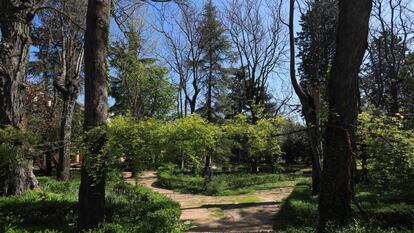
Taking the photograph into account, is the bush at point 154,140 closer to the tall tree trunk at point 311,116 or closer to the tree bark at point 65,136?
the tall tree trunk at point 311,116

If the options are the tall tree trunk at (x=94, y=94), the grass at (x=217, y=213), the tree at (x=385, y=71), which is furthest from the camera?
the tree at (x=385, y=71)

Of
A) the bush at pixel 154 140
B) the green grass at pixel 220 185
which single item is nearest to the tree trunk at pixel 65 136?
the green grass at pixel 220 185

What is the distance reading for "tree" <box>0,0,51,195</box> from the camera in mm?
9477

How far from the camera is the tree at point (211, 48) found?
26777mm

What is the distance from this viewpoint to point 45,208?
26.9ft

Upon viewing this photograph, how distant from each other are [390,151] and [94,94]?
6.27 meters

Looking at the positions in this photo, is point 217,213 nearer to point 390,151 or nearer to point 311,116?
point 311,116

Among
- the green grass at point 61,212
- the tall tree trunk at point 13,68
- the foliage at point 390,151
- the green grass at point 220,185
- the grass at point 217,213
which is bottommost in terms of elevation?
the grass at point 217,213

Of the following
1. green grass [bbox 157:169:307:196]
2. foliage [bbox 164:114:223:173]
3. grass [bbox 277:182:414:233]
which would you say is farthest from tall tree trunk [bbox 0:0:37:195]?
green grass [bbox 157:169:307:196]

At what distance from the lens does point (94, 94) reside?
694 cm

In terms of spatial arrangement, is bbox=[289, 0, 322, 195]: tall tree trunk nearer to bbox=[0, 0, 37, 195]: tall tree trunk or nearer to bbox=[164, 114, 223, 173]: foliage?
bbox=[164, 114, 223, 173]: foliage

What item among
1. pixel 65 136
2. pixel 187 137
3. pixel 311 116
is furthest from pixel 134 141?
pixel 65 136

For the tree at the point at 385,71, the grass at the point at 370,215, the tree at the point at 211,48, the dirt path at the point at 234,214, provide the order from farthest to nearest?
1. the tree at the point at 211,48
2. the tree at the point at 385,71
3. the dirt path at the point at 234,214
4. the grass at the point at 370,215

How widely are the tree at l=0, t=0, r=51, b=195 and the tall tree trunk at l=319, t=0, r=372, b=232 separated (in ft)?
25.7
